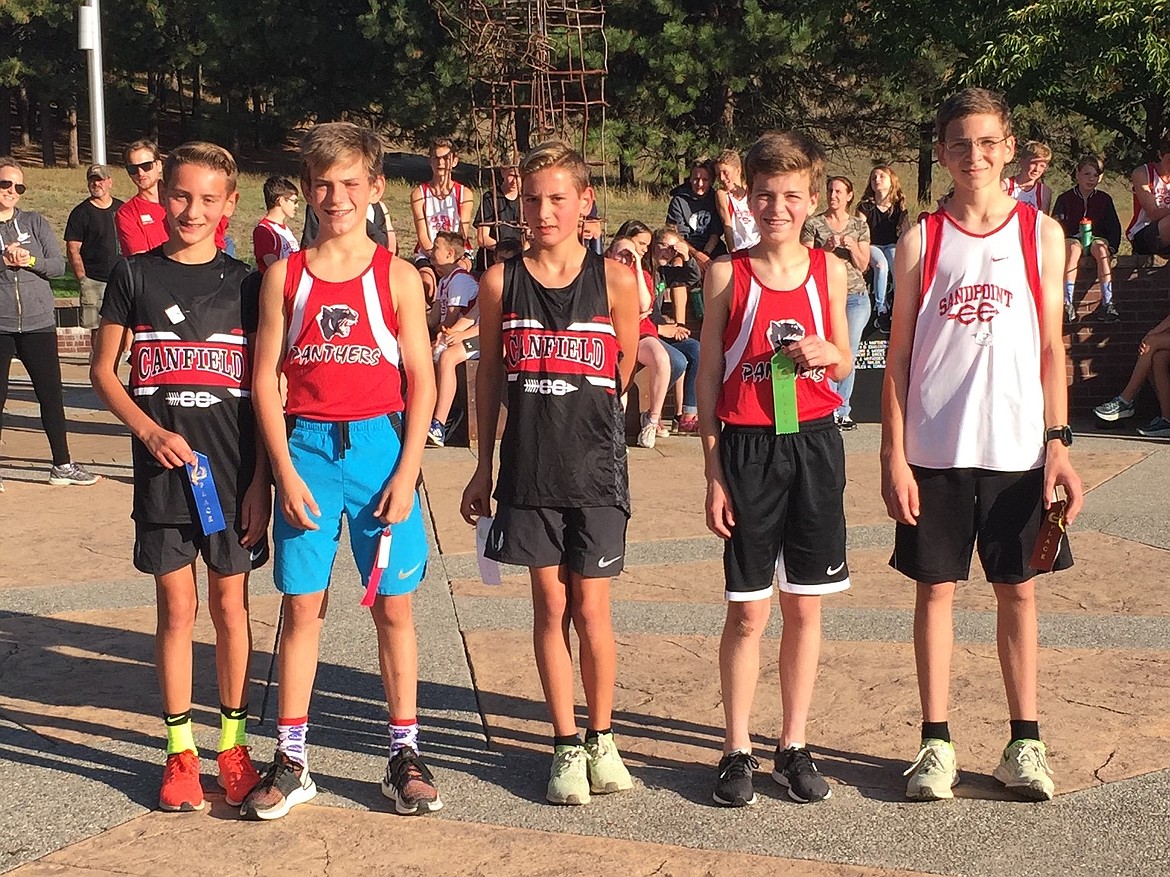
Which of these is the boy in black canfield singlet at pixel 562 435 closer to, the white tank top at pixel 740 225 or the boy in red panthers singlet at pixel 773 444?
the boy in red panthers singlet at pixel 773 444

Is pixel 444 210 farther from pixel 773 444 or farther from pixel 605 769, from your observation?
pixel 605 769

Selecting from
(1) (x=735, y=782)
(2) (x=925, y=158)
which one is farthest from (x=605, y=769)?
(2) (x=925, y=158)

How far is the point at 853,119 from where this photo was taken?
3331cm

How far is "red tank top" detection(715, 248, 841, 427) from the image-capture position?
12.6 feet

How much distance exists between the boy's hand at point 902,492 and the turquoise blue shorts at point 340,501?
1343 mm

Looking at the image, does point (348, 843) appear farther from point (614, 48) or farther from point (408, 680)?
point (614, 48)

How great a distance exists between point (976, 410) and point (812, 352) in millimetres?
506

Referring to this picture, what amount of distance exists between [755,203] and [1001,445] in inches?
37.5

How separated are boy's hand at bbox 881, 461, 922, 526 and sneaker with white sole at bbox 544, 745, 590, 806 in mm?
1111

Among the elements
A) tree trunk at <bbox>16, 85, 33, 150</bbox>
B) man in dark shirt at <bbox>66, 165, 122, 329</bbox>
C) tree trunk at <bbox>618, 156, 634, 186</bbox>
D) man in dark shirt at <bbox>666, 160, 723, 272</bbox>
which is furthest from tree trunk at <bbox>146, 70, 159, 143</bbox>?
man in dark shirt at <bbox>666, 160, 723, 272</bbox>

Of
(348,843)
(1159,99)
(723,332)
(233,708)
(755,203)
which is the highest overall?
(1159,99)

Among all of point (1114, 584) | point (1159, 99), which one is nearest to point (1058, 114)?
point (1159, 99)

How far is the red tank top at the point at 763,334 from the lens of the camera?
151 inches

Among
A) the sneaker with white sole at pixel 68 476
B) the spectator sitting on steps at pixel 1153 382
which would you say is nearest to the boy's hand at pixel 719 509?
the sneaker with white sole at pixel 68 476
